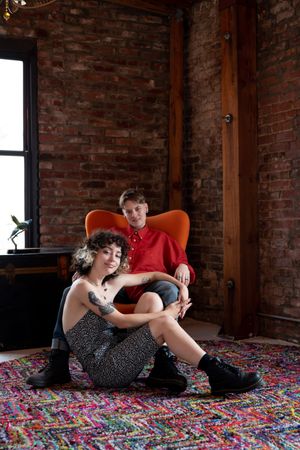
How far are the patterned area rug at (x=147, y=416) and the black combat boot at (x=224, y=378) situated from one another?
0.06 meters

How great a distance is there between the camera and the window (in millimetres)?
5855

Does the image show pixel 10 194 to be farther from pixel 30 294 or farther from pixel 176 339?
pixel 176 339

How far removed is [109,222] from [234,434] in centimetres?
218

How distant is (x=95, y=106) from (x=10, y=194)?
116cm

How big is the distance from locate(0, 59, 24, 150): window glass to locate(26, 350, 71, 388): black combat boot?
2576 millimetres

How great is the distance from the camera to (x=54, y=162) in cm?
599

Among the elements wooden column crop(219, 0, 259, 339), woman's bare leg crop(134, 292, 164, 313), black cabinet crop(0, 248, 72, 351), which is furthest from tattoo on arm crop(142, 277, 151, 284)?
wooden column crop(219, 0, 259, 339)

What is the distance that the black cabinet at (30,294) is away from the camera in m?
5.04

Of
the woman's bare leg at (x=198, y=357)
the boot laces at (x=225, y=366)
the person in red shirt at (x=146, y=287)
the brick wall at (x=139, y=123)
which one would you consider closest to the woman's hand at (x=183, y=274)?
the person in red shirt at (x=146, y=287)

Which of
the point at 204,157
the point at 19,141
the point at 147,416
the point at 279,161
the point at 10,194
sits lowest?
the point at 147,416

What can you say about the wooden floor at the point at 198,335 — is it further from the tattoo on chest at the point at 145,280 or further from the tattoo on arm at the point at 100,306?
the tattoo on arm at the point at 100,306

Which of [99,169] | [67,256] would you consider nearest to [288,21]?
[99,169]

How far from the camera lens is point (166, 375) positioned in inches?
148

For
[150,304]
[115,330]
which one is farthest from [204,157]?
[115,330]
